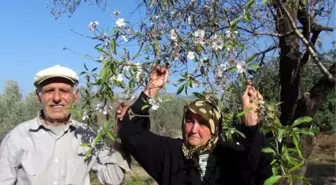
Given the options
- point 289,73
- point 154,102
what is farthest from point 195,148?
point 289,73

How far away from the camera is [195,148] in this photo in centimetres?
234

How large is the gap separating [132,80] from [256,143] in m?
0.65

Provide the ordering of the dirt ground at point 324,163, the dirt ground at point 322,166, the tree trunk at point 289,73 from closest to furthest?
the tree trunk at point 289,73 → the dirt ground at point 322,166 → the dirt ground at point 324,163

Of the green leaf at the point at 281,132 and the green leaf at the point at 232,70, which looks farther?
the green leaf at the point at 232,70

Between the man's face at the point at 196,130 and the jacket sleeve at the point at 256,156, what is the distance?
19cm

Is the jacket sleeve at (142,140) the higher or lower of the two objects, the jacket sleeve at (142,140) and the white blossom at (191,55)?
the lower

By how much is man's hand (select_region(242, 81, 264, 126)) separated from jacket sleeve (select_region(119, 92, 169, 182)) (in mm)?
470

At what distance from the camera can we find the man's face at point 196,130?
229 centimetres

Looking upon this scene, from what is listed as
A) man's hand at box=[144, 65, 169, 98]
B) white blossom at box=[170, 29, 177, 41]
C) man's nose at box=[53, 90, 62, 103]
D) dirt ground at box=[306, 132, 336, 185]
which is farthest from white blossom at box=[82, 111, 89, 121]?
dirt ground at box=[306, 132, 336, 185]

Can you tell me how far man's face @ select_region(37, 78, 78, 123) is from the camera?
8.58 ft

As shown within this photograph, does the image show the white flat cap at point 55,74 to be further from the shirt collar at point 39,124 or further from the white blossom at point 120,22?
the white blossom at point 120,22

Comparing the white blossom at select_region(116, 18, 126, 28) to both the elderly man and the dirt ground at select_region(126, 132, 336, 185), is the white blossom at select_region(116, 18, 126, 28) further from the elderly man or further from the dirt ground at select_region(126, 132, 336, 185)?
the dirt ground at select_region(126, 132, 336, 185)

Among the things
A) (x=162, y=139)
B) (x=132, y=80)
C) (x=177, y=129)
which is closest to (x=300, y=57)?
(x=162, y=139)

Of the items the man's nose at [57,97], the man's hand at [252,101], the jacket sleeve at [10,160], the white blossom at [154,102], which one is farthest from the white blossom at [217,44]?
the jacket sleeve at [10,160]
